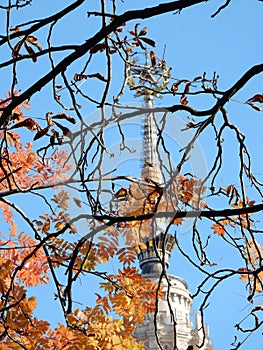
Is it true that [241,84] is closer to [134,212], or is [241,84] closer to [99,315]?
[134,212]

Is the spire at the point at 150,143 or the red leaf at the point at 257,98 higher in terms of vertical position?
the spire at the point at 150,143

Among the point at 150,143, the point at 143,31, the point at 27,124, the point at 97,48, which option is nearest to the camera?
the point at 97,48

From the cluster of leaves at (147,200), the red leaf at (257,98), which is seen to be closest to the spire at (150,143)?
the cluster of leaves at (147,200)

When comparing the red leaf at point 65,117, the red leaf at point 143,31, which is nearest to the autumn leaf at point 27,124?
the red leaf at point 65,117

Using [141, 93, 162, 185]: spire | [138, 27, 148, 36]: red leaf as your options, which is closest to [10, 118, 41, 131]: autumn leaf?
[141, 93, 162, 185]: spire

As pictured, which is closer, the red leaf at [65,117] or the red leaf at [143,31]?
the red leaf at [65,117]

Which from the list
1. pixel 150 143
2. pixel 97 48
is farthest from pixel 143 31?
pixel 150 143

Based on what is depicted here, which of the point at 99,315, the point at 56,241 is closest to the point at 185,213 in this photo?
the point at 56,241

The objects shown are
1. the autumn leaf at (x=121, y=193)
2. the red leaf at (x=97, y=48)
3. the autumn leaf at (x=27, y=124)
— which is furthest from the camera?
the autumn leaf at (x=121, y=193)

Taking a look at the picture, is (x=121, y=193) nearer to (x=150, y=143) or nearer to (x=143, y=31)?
(x=143, y=31)

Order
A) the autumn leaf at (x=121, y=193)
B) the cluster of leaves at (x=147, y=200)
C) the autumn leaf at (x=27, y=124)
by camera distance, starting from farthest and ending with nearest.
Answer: the cluster of leaves at (x=147, y=200), the autumn leaf at (x=121, y=193), the autumn leaf at (x=27, y=124)

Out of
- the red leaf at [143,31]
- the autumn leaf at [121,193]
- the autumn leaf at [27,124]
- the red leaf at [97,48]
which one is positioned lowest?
the autumn leaf at [121,193]

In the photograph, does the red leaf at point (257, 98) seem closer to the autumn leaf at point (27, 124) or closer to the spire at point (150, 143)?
the spire at point (150, 143)

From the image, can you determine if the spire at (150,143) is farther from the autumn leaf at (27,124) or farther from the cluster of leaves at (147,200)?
the autumn leaf at (27,124)
